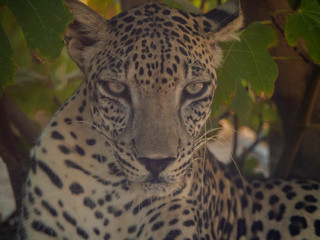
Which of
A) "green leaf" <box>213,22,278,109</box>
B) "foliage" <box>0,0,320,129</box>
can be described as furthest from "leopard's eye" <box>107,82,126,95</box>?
"green leaf" <box>213,22,278,109</box>

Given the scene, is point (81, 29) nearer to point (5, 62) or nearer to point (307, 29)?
point (5, 62)

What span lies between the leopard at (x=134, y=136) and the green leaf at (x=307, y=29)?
1.29ft

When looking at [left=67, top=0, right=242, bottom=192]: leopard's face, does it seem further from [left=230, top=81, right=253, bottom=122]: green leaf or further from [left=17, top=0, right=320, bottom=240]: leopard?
[left=230, top=81, right=253, bottom=122]: green leaf

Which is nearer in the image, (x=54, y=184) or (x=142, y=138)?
(x=142, y=138)

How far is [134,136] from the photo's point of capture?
3561 mm

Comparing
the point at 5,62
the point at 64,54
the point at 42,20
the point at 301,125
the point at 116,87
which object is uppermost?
the point at 42,20

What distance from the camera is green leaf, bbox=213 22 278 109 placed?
12.6ft

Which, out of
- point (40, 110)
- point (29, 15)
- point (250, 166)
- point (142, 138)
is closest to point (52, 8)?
point (29, 15)

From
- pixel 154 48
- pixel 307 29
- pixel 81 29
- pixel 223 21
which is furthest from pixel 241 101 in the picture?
pixel 81 29

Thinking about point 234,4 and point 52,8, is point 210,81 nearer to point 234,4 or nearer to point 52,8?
point 234,4

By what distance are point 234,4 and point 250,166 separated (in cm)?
290

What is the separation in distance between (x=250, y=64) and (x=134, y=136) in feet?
3.23

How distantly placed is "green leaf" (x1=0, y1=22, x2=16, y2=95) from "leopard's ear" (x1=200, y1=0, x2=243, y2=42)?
1355 mm

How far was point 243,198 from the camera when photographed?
4770 mm
